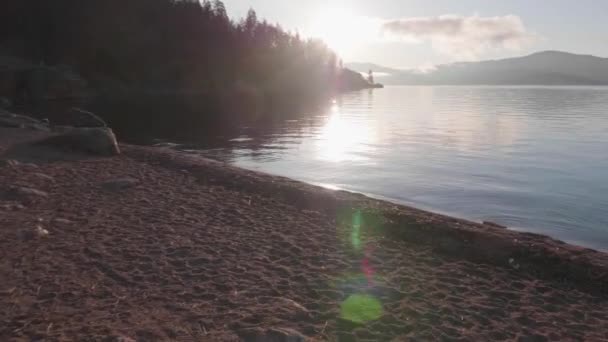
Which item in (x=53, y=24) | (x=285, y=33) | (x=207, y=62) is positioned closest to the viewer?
(x=53, y=24)

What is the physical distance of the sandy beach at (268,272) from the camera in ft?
18.7

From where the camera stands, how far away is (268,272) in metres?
7.48

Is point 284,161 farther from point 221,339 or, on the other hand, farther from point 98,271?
point 221,339

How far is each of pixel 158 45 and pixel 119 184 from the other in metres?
117

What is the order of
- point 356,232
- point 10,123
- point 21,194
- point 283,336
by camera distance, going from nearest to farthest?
point 283,336 → point 356,232 → point 21,194 → point 10,123

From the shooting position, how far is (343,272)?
302 inches

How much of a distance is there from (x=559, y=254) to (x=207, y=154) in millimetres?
18946

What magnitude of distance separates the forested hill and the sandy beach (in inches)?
3212

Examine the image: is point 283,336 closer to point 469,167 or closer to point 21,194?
point 21,194

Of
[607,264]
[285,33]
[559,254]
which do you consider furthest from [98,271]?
[285,33]

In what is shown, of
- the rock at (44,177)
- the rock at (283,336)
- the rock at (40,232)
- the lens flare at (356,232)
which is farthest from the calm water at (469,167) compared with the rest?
the rock at (40,232)

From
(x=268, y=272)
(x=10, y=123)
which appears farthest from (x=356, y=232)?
(x=10, y=123)

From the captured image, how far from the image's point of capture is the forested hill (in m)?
97.8

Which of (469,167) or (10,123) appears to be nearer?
(469,167)
